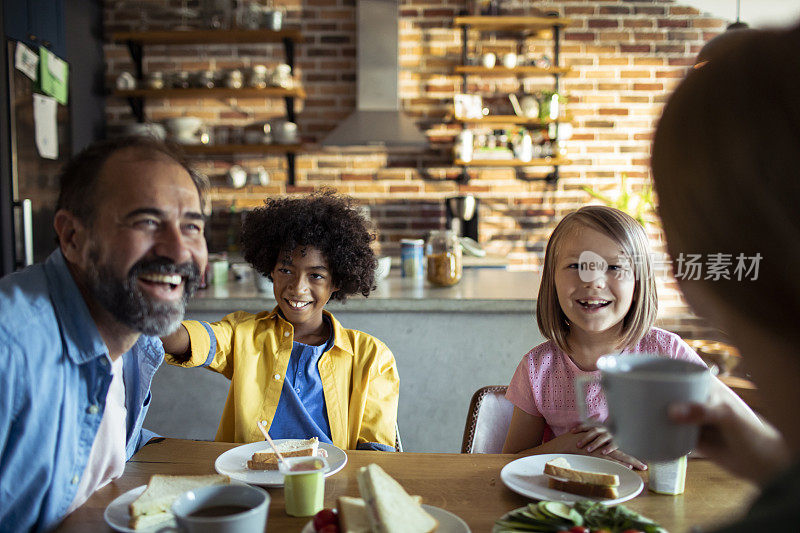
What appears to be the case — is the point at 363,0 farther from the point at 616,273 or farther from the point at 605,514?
the point at 605,514

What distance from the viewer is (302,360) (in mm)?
1695

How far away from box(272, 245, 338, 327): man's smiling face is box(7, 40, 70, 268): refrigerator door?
2078 millimetres

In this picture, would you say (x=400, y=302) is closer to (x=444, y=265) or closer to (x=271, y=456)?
(x=444, y=265)

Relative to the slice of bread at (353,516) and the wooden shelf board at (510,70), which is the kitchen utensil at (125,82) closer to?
the wooden shelf board at (510,70)

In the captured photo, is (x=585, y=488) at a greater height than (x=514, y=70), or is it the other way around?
(x=514, y=70)

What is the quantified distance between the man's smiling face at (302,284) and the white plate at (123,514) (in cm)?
72

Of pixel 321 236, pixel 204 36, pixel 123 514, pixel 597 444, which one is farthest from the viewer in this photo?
pixel 204 36

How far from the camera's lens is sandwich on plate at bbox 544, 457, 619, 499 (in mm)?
1021

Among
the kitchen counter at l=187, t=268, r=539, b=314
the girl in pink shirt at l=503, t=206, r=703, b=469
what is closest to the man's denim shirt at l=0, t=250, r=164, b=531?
the girl in pink shirt at l=503, t=206, r=703, b=469

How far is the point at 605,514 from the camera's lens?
909 millimetres

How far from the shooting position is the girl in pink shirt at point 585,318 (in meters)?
1.48

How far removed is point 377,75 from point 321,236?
3084mm

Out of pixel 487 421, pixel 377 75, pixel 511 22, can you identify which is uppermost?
pixel 511 22

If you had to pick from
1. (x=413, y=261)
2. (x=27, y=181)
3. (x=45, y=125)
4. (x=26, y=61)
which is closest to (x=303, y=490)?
(x=413, y=261)
